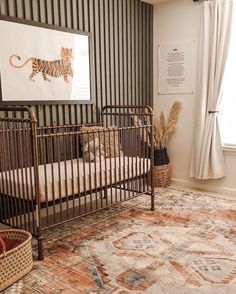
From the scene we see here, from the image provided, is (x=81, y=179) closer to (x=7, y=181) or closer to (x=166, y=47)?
(x=7, y=181)

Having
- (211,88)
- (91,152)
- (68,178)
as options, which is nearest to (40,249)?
(68,178)

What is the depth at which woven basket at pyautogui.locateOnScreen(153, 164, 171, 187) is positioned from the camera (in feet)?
12.7

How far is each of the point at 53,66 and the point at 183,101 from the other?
1.73 metres

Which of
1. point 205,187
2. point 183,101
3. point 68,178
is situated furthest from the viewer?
point 183,101

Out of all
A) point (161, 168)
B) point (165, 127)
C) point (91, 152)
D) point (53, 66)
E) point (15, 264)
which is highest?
point (53, 66)

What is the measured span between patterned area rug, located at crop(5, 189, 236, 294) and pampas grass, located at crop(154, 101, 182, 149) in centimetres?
108

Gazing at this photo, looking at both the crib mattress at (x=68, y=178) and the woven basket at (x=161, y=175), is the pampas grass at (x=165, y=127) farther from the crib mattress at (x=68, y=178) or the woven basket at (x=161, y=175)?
the crib mattress at (x=68, y=178)

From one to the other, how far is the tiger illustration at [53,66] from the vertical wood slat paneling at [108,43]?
0.89 feet

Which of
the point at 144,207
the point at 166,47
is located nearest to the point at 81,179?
the point at 144,207

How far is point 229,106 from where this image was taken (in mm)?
3572

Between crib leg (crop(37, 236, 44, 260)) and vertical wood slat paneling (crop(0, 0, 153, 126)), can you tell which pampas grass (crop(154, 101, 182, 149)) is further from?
crib leg (crop(37, 236, 44, 260))

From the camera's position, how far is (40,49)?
2.82 m

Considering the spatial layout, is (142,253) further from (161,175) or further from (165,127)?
(165,127)

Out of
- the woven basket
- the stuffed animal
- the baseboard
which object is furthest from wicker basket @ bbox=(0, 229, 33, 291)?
the baseboard
